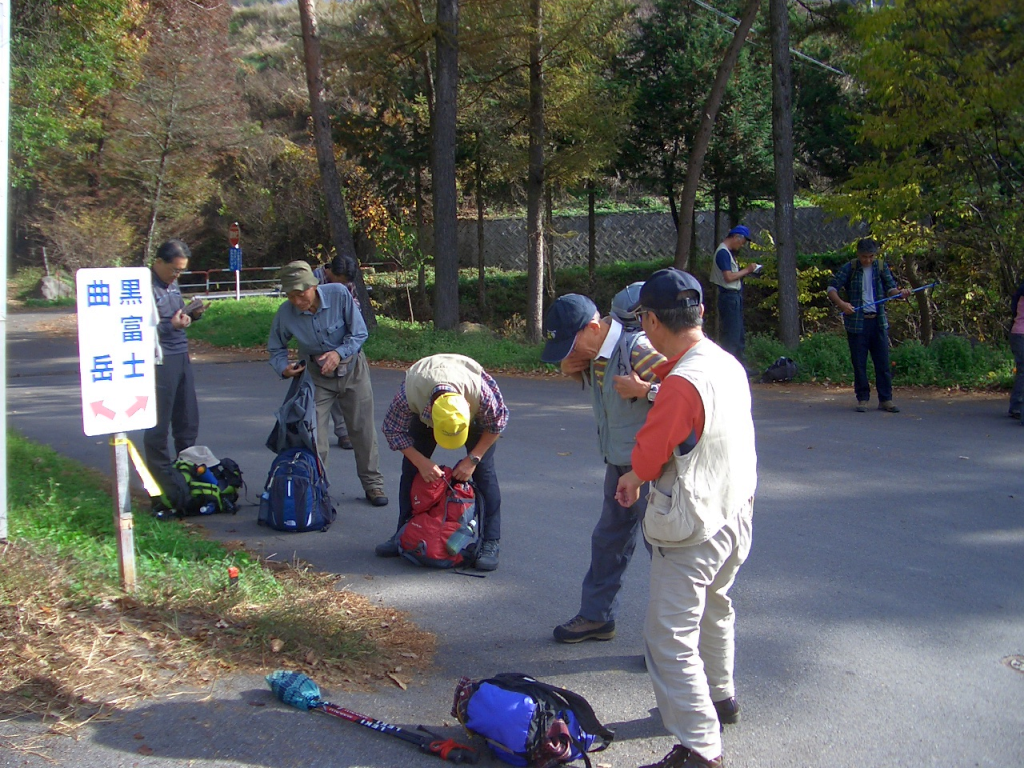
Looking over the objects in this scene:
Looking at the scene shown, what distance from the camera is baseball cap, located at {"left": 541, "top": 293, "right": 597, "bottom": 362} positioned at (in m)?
4.21

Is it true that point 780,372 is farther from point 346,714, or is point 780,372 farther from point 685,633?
point 346,714

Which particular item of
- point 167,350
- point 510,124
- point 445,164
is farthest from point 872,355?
point 510,124

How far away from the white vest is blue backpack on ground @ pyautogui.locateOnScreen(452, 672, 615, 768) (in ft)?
2.44

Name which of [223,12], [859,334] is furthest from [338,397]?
[223,12]

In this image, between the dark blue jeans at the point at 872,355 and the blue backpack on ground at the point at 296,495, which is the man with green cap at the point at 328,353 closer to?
the blue backpack on ground at the point at 296,495

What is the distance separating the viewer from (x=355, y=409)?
7.00 m

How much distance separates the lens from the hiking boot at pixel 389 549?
5.84 metres

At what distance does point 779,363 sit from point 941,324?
6.61m

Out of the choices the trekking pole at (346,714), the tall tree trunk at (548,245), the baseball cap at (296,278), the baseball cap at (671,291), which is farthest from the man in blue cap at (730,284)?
the tall tree trunk at (548,245)

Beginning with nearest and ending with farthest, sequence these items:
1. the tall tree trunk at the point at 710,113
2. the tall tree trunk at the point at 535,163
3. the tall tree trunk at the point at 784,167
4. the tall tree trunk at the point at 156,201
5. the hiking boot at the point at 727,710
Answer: the hiking boot at the point at 727,710
the tall tree trunk at the point at 784,167
the tall tree trunk at the point at 710,113
the tall tree trunk at the point at 535,163
the tall tree trunk at the point at 156,201

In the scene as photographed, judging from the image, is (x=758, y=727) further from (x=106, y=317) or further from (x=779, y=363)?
(x=779, y=363)

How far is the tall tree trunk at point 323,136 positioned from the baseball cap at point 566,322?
13.6 meters

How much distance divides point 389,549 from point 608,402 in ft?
7.43

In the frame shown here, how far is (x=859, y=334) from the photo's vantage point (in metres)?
10.1
